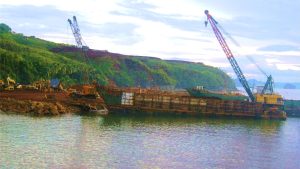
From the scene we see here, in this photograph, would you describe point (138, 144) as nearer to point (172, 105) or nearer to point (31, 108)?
point (31, 108)

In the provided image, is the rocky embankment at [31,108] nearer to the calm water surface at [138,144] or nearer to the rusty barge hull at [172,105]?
the calm water surface at [138,144]

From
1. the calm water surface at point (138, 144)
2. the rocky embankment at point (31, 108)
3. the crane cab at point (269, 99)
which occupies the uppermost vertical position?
the crane cab at point (269, 99)

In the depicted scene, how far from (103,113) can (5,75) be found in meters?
64.8

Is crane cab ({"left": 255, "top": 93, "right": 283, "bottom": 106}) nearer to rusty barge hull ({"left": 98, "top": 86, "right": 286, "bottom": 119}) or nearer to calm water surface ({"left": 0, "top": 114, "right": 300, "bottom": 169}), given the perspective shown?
rusty barge hull ({"left": 98, "top": 86, "right": 286, "bottom": 119})

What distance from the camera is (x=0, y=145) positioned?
65812 mm

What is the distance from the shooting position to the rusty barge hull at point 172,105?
4867 inches

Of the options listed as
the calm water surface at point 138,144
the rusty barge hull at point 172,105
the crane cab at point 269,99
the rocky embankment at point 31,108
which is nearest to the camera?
the calm water surface at point 138,144

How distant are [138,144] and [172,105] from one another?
5116 cm

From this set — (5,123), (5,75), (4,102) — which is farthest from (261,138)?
(5,75)

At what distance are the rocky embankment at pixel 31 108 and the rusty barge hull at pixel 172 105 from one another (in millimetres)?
16595

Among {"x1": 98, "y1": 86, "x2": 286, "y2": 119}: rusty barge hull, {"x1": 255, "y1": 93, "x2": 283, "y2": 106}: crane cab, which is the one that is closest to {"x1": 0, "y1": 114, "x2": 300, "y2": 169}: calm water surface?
{"x1": 98, "y1": 86, "x2": 286, "y2": 119}: rusty barge hull

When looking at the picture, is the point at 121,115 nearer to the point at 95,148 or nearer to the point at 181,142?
the point at 181,142

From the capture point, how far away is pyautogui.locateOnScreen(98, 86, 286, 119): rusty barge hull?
4867 inches

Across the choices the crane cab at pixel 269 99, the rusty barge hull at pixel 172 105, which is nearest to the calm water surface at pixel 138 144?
the rusty barge hull at pixel 172 105
